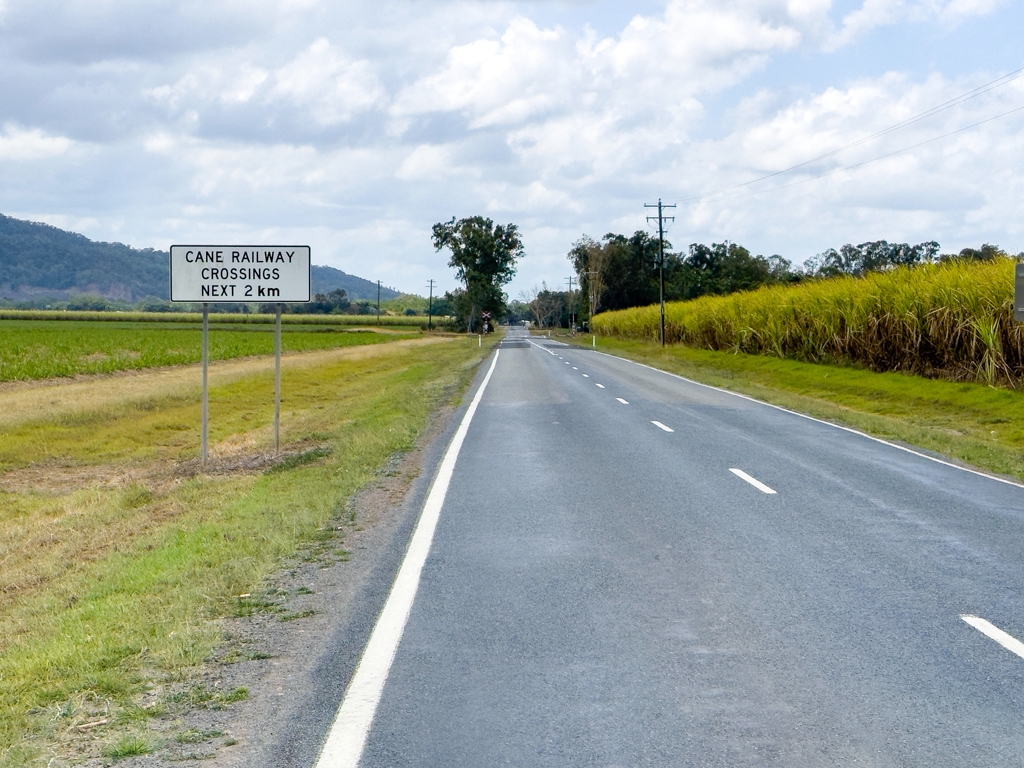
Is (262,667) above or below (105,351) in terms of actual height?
above

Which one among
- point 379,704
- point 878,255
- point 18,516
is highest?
point 878,255

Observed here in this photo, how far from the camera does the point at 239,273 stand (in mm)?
14078

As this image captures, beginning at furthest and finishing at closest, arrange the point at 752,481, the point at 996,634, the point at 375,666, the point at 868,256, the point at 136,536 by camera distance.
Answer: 1. the point at 868,256
2. the point at 752,481
3. the point at 136,536
4. the point at 996,634
5. the point at 375,666

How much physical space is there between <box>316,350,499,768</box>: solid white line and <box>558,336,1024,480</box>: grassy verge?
30.2ft

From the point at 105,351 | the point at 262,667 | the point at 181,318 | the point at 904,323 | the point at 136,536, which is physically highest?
the point at 904,323

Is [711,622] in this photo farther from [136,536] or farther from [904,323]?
[904,323]

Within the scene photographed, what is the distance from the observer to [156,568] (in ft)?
27.6

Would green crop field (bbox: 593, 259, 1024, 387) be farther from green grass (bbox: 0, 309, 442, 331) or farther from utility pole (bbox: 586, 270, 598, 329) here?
utility pole (bbox: 586, 270, 598, 329)

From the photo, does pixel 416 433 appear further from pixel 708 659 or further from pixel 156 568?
pixel 708 659

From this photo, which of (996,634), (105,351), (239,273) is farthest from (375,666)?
(105,351)

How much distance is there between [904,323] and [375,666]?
27208 millimetres

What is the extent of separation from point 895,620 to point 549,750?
9.76 ft

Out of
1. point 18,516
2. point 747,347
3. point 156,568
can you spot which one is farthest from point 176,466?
point 747,347

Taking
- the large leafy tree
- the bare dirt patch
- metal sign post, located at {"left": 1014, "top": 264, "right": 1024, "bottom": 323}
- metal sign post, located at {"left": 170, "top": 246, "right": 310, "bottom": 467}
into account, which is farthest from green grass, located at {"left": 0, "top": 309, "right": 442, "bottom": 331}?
the bare dirt patch
